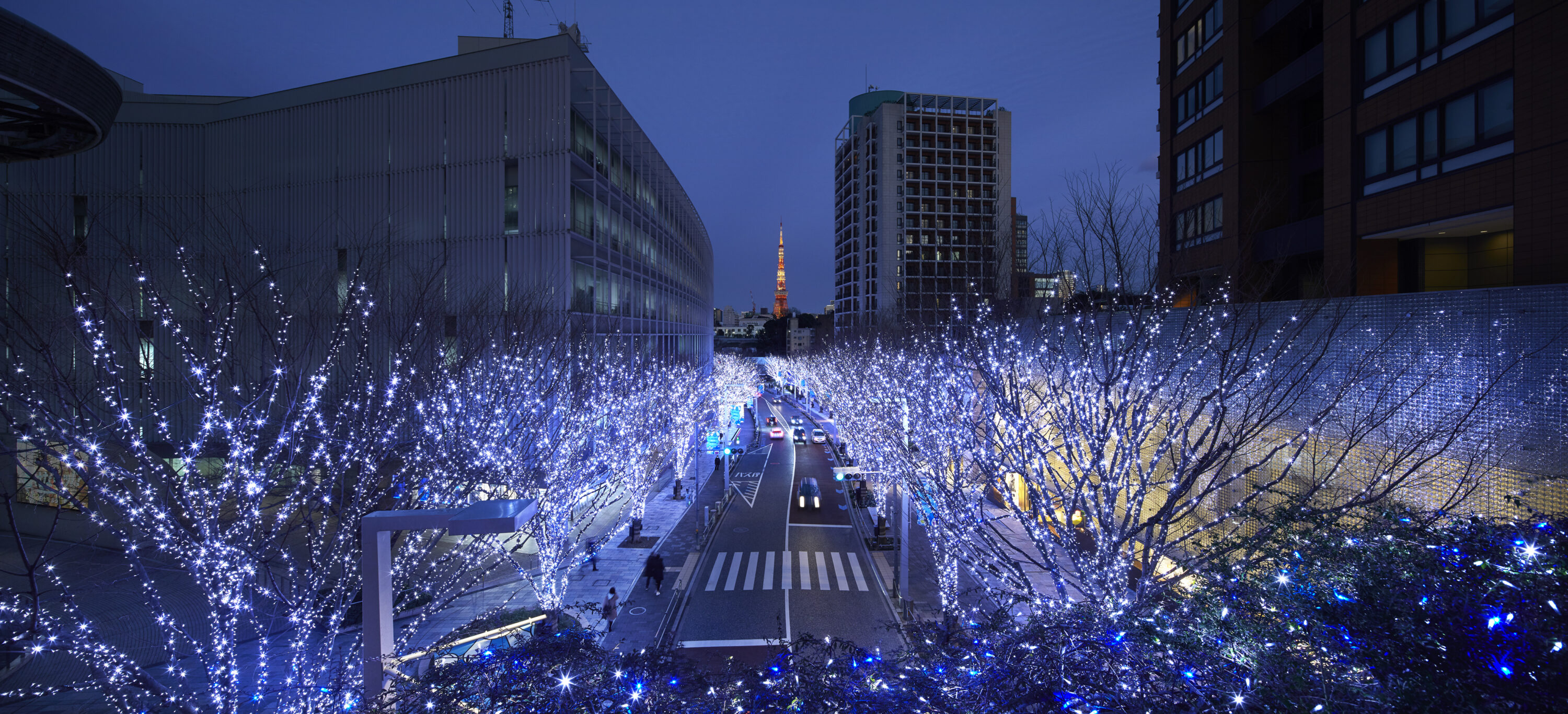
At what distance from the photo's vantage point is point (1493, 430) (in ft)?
19.4

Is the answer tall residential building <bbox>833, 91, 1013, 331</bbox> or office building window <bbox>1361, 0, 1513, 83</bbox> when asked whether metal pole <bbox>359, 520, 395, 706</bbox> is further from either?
tall residential building <bbox>833, 91, 1013, 331</bbox>

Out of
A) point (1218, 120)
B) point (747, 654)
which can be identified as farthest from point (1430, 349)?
point (1218, 120)

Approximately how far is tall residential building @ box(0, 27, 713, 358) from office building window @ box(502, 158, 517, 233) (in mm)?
40

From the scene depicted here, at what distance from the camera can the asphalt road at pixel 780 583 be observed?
12.0 meters

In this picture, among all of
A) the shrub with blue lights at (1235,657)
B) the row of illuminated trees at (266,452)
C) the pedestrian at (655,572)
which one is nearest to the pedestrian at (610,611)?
the row of illuminated trees at (266,452)

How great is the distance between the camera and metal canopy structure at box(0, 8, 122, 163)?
652 centimetres

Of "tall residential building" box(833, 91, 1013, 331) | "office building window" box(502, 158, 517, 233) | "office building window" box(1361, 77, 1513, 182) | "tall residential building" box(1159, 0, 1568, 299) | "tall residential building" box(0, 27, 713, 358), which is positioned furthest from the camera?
"tall residential building" box(833, 91, 1013, 331)

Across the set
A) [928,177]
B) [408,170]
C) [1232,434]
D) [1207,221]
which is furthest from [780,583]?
[928,177]

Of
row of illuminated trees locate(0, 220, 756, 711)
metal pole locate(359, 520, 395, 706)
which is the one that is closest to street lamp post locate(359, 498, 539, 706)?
metal pole locate(359, 520, 395, 706)

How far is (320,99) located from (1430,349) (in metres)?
28.8

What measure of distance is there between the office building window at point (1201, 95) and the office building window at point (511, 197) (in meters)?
22.0

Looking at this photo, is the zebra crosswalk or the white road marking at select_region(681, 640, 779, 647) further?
the zebra crosswalk

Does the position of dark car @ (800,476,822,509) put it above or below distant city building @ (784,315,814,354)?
below

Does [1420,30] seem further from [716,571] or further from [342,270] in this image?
[342,270]
